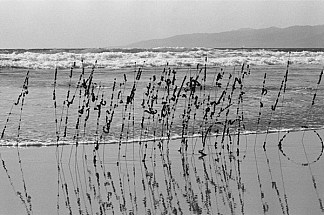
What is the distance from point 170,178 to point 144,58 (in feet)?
37.6

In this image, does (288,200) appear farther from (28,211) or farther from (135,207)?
(28,211)

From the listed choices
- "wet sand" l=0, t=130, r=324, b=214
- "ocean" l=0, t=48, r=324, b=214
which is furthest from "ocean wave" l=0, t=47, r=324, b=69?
"wet sand" l=0, t=130, r=324, b=214

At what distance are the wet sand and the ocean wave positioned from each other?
8.44 metres

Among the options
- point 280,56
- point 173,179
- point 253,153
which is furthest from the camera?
point 280,56

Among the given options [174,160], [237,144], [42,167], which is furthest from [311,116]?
[42,167]

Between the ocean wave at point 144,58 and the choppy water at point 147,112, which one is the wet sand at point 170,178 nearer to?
the choppy water at point 147,112

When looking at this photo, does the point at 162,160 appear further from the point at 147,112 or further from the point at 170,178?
the point at 147,112

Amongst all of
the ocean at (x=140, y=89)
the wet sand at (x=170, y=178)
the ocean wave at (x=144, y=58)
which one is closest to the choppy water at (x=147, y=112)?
the ocean at (x=140, y=89)

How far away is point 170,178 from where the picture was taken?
3.32 metres

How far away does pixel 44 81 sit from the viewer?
9.22 m

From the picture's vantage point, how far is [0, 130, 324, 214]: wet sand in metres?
2.75

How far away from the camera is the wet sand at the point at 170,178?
2.75m

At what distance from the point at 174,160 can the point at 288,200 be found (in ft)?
3.96

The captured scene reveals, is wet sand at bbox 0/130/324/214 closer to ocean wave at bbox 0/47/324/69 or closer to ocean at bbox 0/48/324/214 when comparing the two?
ocean at bbox 0/48/324/214
